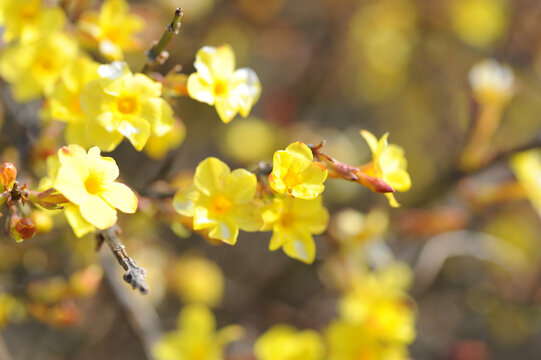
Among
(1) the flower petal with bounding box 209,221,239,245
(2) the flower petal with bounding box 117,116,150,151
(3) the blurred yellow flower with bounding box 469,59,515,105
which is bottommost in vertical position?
(1) the flower petal with bounding box 209,221,239,245

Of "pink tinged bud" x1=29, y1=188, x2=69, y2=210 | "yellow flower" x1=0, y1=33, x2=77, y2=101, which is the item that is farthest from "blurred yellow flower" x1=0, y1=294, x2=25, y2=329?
"pink tinged bud" x1=29, y1=188, x2=69, y2=210

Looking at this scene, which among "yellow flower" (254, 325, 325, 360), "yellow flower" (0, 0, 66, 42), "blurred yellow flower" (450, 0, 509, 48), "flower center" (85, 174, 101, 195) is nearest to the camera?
"flower center" (85, 174, 101, 195)

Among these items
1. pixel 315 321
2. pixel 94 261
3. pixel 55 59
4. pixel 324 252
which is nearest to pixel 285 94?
pixel 324 252

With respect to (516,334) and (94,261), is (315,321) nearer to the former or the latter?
(94,261)

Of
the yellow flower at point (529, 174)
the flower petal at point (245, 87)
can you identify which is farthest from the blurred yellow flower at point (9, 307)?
the yellow flower at point (529, 174)

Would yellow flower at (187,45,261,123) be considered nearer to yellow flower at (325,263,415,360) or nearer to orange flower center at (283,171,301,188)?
orange flower center at (283,171,301,188)

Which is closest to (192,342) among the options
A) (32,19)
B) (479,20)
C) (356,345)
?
(356,345)

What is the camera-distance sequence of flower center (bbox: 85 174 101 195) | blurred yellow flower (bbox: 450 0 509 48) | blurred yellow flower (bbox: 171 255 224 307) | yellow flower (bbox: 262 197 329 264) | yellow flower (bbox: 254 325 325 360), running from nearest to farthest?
flower center (bbox: 85 174 101 195), yellow flower (bbox: 262 197 329 264), yellow flower (bbox: 254 325 325 360), blurred yellow flower (bbox: 171 255 224 307), blurred yellow flower (bbox: 450 0 509 48)
